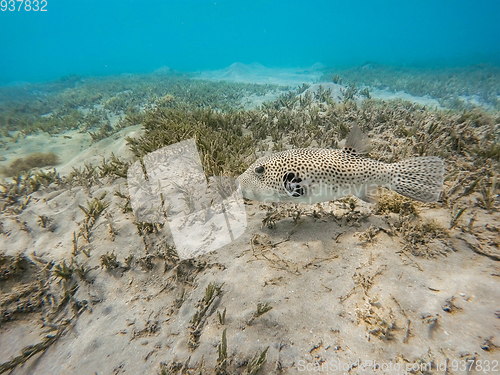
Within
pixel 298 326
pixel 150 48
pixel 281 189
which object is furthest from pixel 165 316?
pixel 150 48

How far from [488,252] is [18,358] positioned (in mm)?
4903

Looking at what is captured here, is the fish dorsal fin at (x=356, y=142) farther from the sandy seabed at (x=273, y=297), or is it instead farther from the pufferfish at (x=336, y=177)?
the sandy seabed at (x=273, y=297)

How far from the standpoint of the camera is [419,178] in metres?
2.76

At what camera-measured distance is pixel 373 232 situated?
2.81m

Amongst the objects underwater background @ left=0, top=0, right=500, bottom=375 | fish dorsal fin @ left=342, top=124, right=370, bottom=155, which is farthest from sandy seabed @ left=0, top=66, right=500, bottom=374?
fish dorsal fin @ left=342, top=124, right=370, bottom=155

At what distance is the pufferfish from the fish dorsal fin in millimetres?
178

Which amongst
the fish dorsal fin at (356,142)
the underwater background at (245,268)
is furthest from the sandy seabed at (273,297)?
the fish dorsal fin at (356,142)

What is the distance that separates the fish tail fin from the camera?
2.64 m

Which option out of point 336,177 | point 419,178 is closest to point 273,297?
point 336,177

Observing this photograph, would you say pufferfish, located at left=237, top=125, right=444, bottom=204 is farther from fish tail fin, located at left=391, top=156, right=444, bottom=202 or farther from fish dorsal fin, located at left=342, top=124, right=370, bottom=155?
fish dorsal fin, located at left=342, top=124, right=370, bottom=155

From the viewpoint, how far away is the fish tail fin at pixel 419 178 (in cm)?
264

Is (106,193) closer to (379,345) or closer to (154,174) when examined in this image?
(154,174)

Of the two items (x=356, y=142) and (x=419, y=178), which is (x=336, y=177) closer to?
(x=356, y=142)

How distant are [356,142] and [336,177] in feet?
2.19
